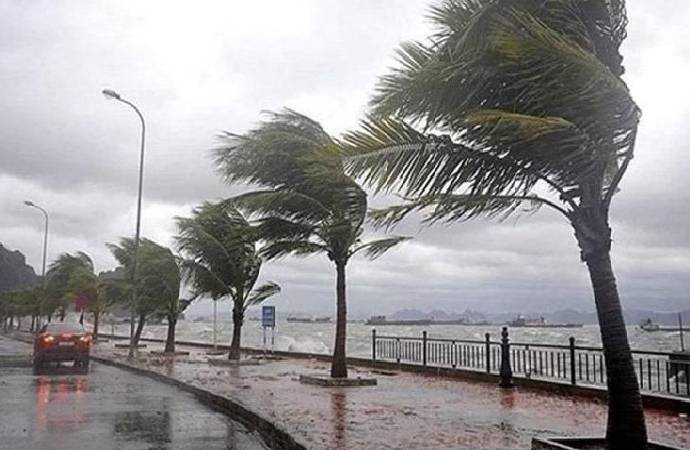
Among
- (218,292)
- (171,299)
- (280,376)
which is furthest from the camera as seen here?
(171,299)

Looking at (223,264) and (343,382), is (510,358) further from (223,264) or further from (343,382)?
(223,264)

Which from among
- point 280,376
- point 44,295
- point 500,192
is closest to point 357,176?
point 500,192

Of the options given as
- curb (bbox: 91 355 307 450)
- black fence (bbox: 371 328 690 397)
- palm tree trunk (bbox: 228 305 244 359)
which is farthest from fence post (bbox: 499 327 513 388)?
palm tree trunk (bbox: 228 305 244 359)

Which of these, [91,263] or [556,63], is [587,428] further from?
[91,263]

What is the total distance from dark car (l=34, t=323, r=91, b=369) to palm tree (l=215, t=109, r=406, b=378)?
10878 millimetres

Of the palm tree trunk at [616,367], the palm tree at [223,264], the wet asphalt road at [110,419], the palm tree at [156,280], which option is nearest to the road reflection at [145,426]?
the wet asphalt road at [110,419]

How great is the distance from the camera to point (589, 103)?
8.00 m

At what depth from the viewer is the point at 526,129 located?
24.7ft

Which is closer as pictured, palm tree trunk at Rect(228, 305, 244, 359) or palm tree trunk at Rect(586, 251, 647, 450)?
palm tree trunk at Rect(586, 251, 647, 450)

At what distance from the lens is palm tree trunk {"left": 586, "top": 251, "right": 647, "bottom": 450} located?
311 inches

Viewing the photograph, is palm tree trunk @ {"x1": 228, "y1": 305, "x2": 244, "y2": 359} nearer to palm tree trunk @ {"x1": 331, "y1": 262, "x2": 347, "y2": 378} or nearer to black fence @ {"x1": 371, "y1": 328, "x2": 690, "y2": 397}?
black fence @ {"x1": 371, "y1": 328, "x2": 690, "y2": 397}

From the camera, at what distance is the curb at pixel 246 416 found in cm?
984

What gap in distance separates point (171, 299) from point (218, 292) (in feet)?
23.9

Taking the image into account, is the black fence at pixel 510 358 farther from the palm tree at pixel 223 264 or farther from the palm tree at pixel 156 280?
the palm tree at pixel 156 280
